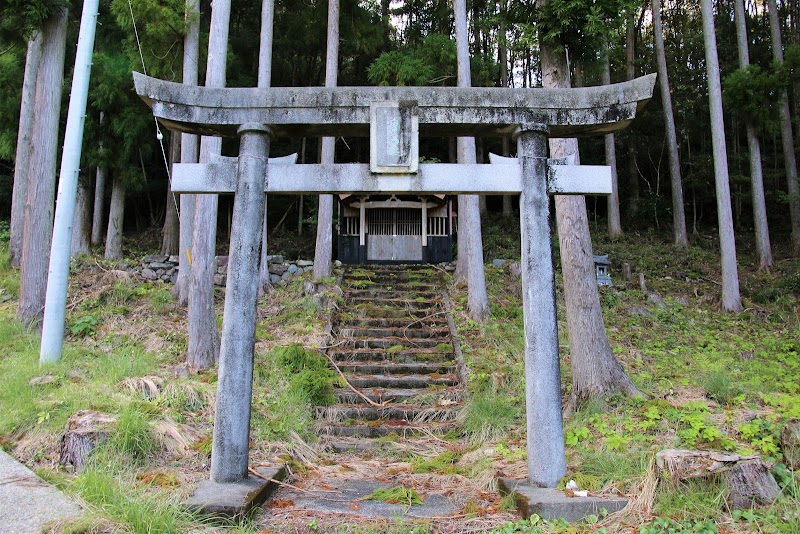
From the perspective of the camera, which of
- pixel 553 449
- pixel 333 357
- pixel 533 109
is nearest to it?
pixel 553 449

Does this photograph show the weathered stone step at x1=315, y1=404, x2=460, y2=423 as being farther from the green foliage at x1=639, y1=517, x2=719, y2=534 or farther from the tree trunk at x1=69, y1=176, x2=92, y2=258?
the tree trunk at x1=69, y1=176, x2=92, y2=258

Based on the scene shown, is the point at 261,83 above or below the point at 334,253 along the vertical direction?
above

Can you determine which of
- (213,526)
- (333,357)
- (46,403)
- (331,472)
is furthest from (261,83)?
(213,526)

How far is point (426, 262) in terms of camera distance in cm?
1529

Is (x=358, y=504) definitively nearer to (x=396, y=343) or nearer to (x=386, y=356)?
(x=386, y=356)

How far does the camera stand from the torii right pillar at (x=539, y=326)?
410 centimetres

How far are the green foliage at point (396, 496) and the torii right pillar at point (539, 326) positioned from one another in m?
0.94

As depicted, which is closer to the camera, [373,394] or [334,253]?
[373,394]

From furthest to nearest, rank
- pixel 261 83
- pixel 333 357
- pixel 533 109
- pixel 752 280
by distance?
pixel 752 280
pixel 261 83
pixel 333 357
pixel 533 109

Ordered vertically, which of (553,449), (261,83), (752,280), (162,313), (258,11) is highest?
(258,11)

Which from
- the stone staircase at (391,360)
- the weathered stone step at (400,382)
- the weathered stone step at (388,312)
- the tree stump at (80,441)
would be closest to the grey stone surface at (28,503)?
the tree stump at (80,441)

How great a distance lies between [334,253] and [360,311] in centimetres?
574

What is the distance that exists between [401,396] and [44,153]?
287 inches

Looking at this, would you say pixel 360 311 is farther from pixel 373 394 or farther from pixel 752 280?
pixel 752 280
